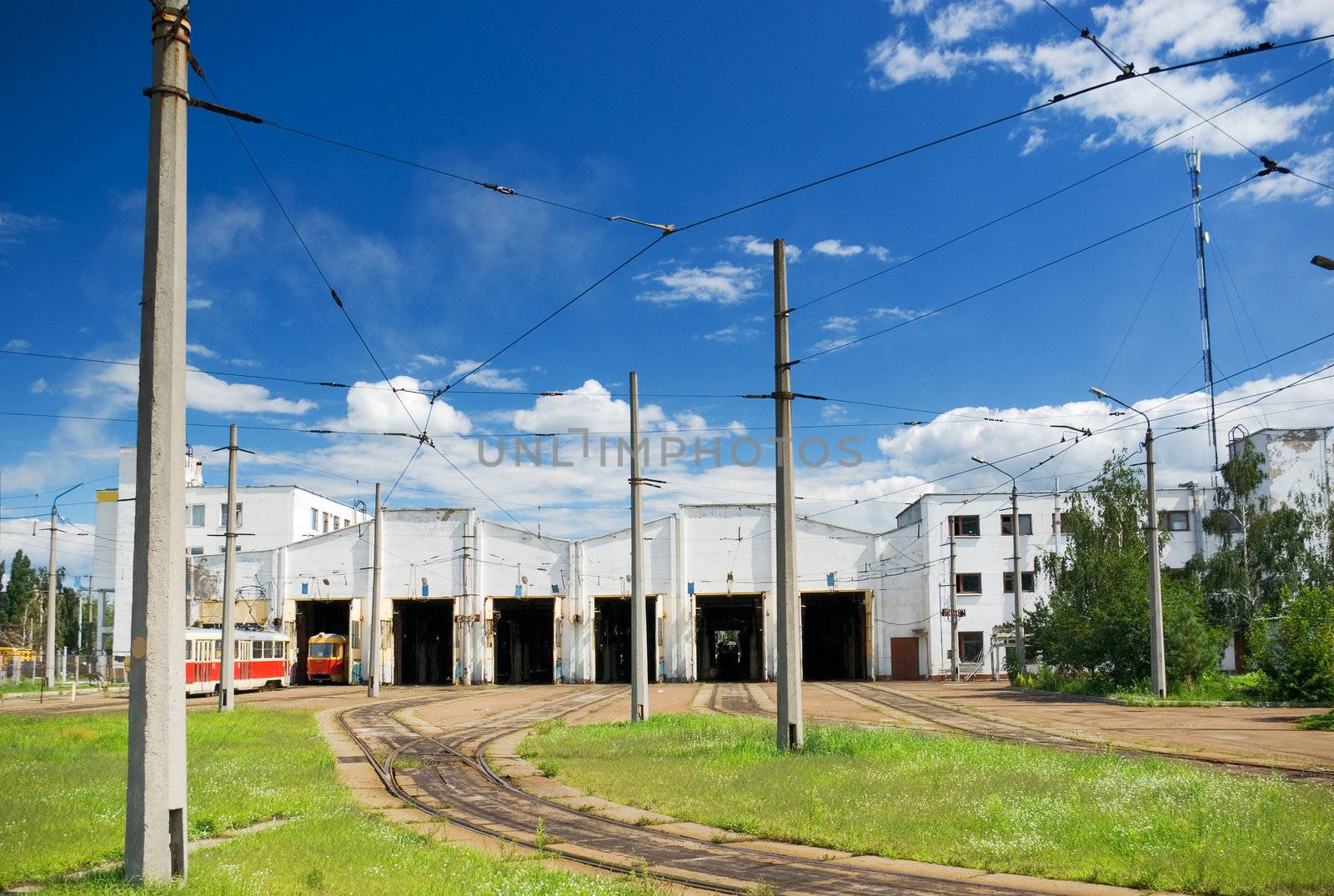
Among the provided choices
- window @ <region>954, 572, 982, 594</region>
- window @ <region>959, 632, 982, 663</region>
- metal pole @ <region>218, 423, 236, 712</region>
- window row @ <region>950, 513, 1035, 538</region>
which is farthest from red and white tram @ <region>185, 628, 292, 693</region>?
window row @ <region>950, 513, 1035, 538</region>

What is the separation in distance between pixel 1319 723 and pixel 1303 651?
788cm

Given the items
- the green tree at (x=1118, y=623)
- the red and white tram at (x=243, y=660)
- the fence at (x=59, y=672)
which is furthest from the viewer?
the fence at (x=59, y=672)

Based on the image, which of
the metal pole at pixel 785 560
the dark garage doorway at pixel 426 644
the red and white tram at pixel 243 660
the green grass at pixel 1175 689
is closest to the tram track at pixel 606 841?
the metal pole at pixel 785 560

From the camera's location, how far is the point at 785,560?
18438mm

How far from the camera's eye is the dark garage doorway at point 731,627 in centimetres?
6412

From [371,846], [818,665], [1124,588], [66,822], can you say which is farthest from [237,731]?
[818,665]

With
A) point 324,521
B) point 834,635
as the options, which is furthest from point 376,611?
point 324,521

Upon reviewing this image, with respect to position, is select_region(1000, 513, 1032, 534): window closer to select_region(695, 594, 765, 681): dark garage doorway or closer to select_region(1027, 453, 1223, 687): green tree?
select_region(1027, 453, 1223, 687): green tree

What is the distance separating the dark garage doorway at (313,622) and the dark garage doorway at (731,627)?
72.6ft

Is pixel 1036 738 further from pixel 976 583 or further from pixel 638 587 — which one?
pixel 976 583

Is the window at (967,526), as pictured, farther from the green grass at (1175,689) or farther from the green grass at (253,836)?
the green grass at (253,836)

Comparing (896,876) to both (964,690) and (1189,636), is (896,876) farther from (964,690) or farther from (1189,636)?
(964,690)

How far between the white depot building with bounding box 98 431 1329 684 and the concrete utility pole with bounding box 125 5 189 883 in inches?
2079

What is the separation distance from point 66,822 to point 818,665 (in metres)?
71.5
